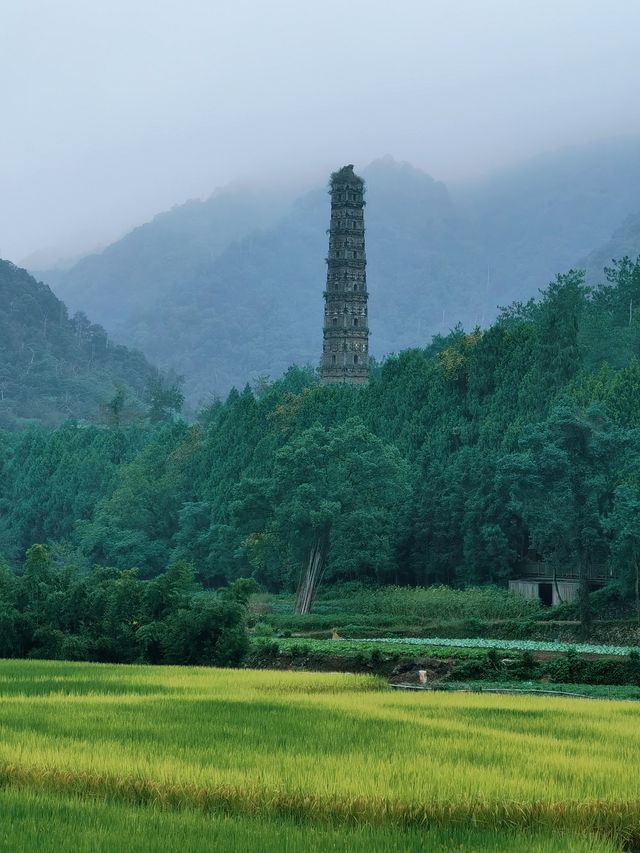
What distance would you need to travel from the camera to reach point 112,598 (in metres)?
25.6

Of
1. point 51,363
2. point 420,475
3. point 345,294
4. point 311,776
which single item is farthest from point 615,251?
point 311,776

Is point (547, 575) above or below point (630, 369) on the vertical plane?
below

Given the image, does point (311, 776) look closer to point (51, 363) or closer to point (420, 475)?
point (420, 475)

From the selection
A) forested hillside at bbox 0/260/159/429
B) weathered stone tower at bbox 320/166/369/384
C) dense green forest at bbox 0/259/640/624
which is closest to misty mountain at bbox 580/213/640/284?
forested hillside at bbox 0/260/159/429

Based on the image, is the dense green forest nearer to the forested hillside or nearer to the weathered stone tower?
the weathered stone tower

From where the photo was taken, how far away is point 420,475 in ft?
163

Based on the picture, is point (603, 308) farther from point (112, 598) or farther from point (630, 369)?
point (112, 598)

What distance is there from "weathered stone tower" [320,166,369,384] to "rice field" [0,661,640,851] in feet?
204

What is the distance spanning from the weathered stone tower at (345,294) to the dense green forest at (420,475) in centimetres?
1152

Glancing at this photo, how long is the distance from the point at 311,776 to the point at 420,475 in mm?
39222

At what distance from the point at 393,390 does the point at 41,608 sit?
105 feet

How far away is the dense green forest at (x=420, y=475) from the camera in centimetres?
3900

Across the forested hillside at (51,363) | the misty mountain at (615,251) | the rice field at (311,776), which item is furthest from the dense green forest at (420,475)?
the misty mountain at (615,251)

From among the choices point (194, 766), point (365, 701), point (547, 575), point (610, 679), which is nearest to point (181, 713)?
point (365, 701)
